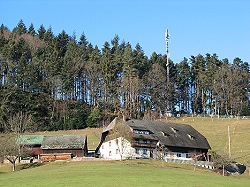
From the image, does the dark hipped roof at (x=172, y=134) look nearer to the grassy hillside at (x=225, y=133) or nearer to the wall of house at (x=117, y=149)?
the wall of house at (x=117, y=149)

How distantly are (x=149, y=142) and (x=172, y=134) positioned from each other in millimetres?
5315

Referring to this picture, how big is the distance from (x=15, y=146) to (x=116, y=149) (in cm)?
1553

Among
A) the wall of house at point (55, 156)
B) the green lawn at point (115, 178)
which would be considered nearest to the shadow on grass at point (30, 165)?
the wall of house at point (55, 156)

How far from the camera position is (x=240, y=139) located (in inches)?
3191

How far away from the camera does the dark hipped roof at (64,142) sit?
6744 cm

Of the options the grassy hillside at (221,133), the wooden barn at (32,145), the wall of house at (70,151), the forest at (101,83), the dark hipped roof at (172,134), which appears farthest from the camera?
the forest at (101,83)

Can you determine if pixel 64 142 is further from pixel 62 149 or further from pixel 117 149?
pixel 117 149

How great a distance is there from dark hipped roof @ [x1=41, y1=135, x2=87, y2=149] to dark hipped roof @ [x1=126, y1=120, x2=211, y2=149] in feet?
25.6

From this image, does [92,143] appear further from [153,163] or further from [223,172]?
[223,172]

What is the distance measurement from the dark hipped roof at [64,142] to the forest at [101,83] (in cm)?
1894

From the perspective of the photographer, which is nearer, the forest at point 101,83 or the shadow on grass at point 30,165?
the shadow on grass at point 30,165

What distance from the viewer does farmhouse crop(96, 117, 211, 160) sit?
6600cm

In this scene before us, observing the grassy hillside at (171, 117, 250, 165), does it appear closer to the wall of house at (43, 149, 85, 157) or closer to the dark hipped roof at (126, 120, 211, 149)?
the dark hipped roof at (126, 120, 211, 149)

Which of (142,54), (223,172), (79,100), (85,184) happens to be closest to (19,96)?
(79,100)
